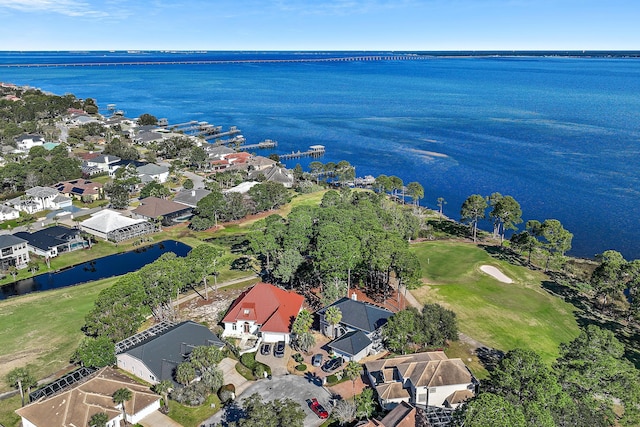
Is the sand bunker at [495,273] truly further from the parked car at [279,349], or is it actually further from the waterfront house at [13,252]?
the waterfront house at [13,252]

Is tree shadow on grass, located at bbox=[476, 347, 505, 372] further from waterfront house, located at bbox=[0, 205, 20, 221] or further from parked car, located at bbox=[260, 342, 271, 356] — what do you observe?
waterfront house, located at bbox=[0, 205, 20, 221]

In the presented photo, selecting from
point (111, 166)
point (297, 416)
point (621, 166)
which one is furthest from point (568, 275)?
point (111, 166)

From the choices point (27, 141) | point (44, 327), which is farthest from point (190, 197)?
point (27, 141)

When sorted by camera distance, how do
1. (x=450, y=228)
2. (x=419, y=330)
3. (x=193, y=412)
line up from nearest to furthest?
(x=193, y=412) < (x=419, y=330) < (x=450, y=228)

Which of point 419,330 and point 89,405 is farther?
point 419,330

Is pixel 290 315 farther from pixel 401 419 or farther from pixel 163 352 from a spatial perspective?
pixel 401 419

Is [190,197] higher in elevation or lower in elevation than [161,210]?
higher
